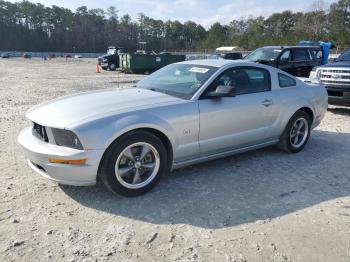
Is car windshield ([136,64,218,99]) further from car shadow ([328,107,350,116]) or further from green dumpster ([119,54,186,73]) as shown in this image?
green dumpster ([119,54,186,73])

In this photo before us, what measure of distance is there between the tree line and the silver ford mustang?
286 feet

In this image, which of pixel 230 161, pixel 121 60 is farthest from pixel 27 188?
pixel 121 60

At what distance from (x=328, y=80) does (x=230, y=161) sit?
532 centimetres

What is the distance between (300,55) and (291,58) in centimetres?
53

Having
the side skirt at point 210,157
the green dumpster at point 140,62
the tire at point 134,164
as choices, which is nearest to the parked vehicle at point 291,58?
the side skirt at point 210,157

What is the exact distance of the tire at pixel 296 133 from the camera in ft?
18.3

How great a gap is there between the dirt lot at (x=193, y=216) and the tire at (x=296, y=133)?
495 millimetres

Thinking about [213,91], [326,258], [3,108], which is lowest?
[326,258]

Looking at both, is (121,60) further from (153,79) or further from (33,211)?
(33,211)

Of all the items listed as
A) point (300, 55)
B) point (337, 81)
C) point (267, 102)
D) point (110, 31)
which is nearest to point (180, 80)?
point (267, 102)

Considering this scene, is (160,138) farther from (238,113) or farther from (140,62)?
(140,62)

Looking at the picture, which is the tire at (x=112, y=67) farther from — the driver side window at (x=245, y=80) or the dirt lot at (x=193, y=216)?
the driver side window at (x=245, y=80)

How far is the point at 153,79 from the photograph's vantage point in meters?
5.26

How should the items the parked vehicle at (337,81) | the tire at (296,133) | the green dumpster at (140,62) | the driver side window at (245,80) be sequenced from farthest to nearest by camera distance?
Answer: the green dumpster at (140,62) < the parked vehicle at (337,81) < the tire at (296,133) < the driver side window at (245,80)
